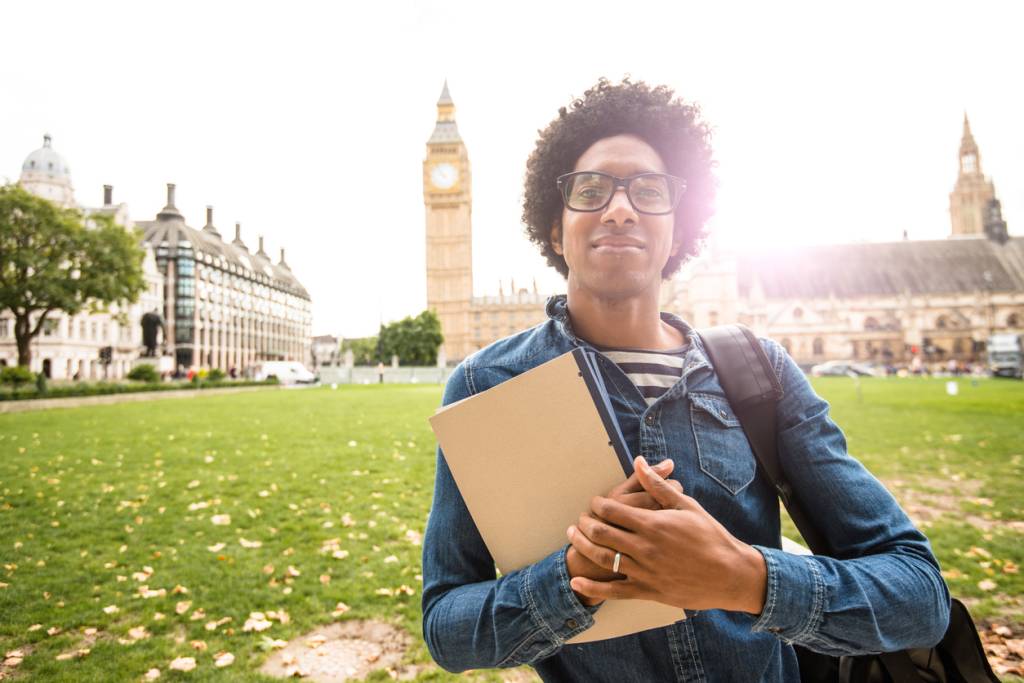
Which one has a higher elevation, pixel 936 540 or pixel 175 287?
pixel 175 287

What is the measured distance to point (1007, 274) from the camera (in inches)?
2736

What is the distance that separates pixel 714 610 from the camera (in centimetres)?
142

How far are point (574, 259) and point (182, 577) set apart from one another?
4736 mm

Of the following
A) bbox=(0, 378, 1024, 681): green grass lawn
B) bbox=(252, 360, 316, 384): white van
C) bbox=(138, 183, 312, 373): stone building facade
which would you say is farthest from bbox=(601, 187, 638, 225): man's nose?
bbox=(138, 183, 312, 373): stone building facade

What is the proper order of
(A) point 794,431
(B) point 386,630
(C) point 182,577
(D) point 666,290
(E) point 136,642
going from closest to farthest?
(A) point 794,431 → (E) point 136,642 → (B) point 386,630 → (C) point 182,577 → (D) point 666,290

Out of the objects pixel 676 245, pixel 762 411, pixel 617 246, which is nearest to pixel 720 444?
pixel 762 411

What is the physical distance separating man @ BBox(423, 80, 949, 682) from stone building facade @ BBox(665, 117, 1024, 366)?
63.9 m

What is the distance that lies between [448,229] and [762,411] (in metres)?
88.2

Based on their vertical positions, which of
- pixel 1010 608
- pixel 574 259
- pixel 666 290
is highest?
pixel 666 290

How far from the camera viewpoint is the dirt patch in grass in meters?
3.25

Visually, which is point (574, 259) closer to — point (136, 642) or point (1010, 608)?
point (136, 642)

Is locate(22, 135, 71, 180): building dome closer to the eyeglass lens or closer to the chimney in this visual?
the chimney

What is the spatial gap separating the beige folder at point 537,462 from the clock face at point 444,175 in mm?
88186

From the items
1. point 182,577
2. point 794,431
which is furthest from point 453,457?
point 182,577
